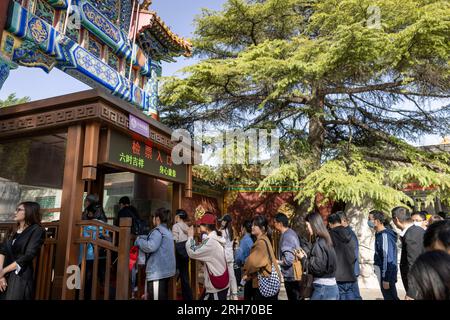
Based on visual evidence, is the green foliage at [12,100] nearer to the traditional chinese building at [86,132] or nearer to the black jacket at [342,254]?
the traditional chinese building at [86,132]

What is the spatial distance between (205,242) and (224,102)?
6.43 metres

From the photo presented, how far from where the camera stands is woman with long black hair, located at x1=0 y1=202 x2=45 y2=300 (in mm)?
3031

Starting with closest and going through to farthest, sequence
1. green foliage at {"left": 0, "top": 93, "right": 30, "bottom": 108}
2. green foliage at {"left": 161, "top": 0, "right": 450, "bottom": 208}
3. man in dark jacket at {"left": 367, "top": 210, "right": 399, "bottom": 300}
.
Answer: man in dark jacket at {"left": 367, "top": 210, "right": 399, "bottom": 300} → green foliage at {"left": 161, "top": 0, "right": 450, "bottom": 208} → green foliage at {"left": 0, "top": 93, "right": 30, "bottom": 108}

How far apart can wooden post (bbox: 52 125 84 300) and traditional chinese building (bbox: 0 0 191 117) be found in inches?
109

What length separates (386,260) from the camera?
4.32 m

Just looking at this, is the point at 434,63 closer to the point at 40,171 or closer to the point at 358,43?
the point at 358,43

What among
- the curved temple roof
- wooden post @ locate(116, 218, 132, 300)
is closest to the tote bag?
wooden post @ locate(116, 218, 132, 300)

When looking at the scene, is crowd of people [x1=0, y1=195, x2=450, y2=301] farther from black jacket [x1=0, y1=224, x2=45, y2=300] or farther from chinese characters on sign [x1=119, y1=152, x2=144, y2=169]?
chinese characters on sign [x1=119, y1=152, x2=144, y2=169]

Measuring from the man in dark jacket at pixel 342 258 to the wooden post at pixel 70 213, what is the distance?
2.98m

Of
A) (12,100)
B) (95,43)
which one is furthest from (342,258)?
(12,100)

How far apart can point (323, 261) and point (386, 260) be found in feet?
5.84

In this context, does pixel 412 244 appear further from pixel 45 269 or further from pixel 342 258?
pixel 45 269

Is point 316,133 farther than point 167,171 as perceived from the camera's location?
Yes
